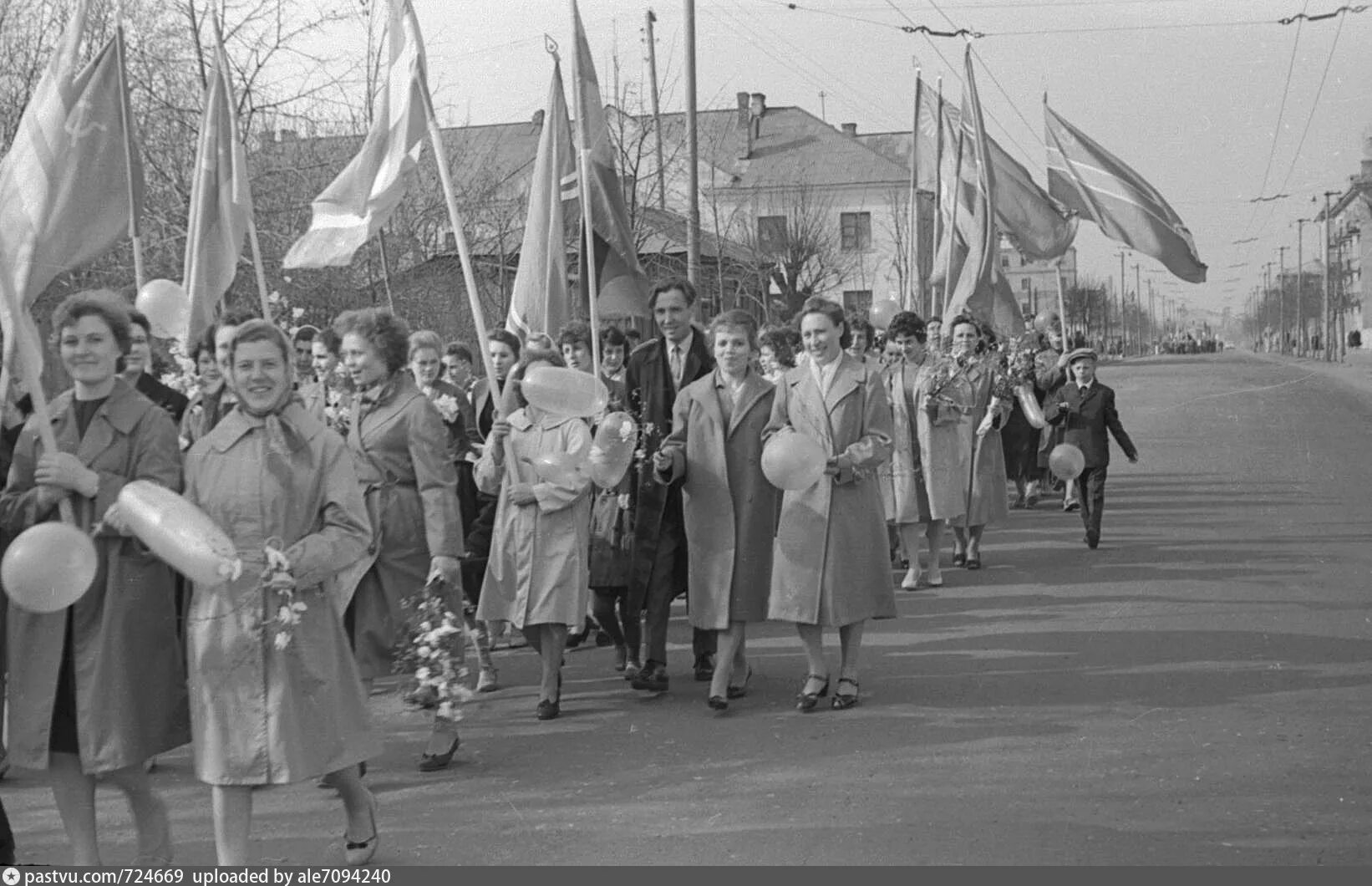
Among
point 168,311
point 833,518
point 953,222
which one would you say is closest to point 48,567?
point 833,518

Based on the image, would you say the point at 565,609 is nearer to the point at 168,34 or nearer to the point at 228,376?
the point at 228,376

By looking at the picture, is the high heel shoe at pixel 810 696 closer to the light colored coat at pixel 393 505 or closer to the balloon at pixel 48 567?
the light colored coat at pixel 393 505

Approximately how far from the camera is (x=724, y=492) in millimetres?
8641

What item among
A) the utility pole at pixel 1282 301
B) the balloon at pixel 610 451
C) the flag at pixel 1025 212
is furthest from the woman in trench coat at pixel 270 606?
the utility pole at pixel 1282 301

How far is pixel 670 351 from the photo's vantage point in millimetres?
9398

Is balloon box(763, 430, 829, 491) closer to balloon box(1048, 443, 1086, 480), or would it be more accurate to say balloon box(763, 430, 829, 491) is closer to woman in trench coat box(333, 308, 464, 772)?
woman in trench coat box(333, 308, 464, 772)

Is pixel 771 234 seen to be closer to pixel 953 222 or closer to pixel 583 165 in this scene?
pixel 953 222

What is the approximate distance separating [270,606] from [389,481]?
6.28ft

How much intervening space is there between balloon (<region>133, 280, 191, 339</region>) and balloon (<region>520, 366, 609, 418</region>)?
8.47ft

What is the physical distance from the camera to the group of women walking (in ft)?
17.0

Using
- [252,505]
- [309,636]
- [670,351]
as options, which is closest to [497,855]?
[309,636]

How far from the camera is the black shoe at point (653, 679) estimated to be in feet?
29.0

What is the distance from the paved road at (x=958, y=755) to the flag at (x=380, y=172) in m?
2.62

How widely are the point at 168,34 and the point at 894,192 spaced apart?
49.5 m
